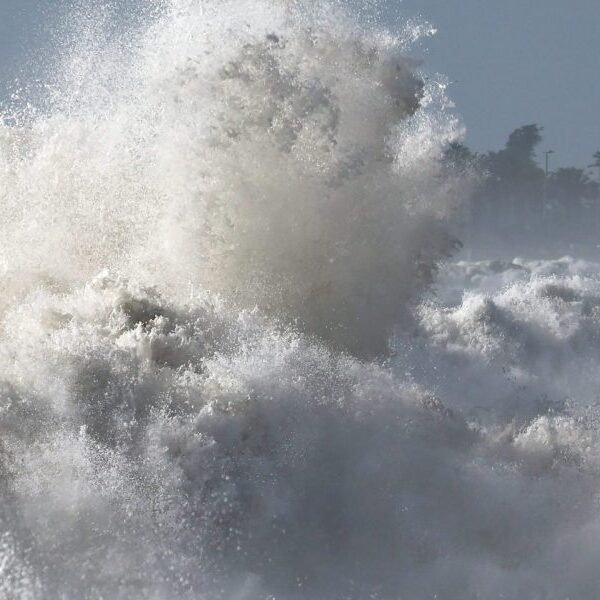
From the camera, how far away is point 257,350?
389 inches

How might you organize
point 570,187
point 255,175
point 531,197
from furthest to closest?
point 570,187 < point 531,197 < point 255,175

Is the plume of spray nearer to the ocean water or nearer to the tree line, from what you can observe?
the ocean water

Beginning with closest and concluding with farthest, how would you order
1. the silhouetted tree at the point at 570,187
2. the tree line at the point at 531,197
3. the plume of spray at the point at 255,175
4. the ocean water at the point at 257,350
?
the ocean water at the point at 257,350
the plume of spray at the point at 255,175
the tree line at the point at 531,197
the silhouetted tree at the point at 570,187

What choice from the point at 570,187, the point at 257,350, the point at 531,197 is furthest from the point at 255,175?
the point at 570,187

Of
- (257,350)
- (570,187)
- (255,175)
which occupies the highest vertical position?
(570,187)

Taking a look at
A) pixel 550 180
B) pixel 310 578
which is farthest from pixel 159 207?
pixel 550 180

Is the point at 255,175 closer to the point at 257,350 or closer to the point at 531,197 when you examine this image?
the point at 257,350

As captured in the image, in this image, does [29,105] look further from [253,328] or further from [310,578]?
[310,578]

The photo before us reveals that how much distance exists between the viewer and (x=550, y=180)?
155ft

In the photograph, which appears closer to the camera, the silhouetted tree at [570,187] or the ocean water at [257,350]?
the ocean water at [257,350]

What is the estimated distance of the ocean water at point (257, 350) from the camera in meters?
7.59

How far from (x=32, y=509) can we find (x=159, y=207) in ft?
16.9

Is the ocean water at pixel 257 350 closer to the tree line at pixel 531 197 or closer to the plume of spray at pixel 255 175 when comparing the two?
the plume of spray at pixel 255 175

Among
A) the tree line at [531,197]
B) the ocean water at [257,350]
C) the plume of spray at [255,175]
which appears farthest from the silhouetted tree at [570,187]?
the plume of spray at [255,175]
